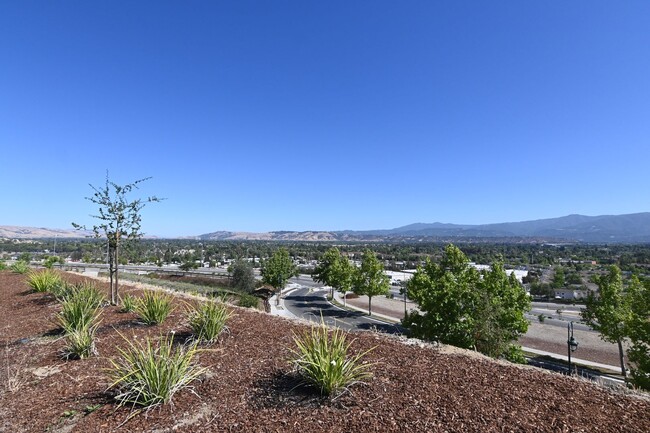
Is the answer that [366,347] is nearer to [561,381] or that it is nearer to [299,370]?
[299,370]

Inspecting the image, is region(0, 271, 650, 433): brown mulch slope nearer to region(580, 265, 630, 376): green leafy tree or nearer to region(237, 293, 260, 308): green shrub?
region(237, 293, 260, 308): green shrub

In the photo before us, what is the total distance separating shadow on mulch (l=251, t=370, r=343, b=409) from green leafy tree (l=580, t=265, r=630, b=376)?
28.8 m

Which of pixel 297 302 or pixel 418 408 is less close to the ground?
pixel 418 408

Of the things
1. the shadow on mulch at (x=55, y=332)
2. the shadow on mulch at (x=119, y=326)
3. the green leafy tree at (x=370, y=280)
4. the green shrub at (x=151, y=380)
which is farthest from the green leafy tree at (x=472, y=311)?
the green leafy tree at (x=370, y=280)

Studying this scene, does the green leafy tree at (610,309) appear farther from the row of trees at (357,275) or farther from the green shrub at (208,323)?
the green shrub at (208,323)

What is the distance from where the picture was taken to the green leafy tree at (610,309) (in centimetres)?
2553

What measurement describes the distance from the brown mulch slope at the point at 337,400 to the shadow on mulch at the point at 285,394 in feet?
0.05

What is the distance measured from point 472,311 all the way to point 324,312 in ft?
78.8

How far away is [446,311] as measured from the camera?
22734 mm

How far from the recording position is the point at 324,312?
43500 millimetres

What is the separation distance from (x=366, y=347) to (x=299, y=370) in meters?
1.87

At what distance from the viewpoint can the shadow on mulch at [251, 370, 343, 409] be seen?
4.52m

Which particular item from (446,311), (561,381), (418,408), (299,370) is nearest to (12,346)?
(299,370)

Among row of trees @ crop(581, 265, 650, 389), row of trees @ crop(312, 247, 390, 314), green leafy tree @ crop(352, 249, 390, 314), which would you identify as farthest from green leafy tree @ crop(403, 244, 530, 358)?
row of trees @ crop(312, 247, 390, 314)
